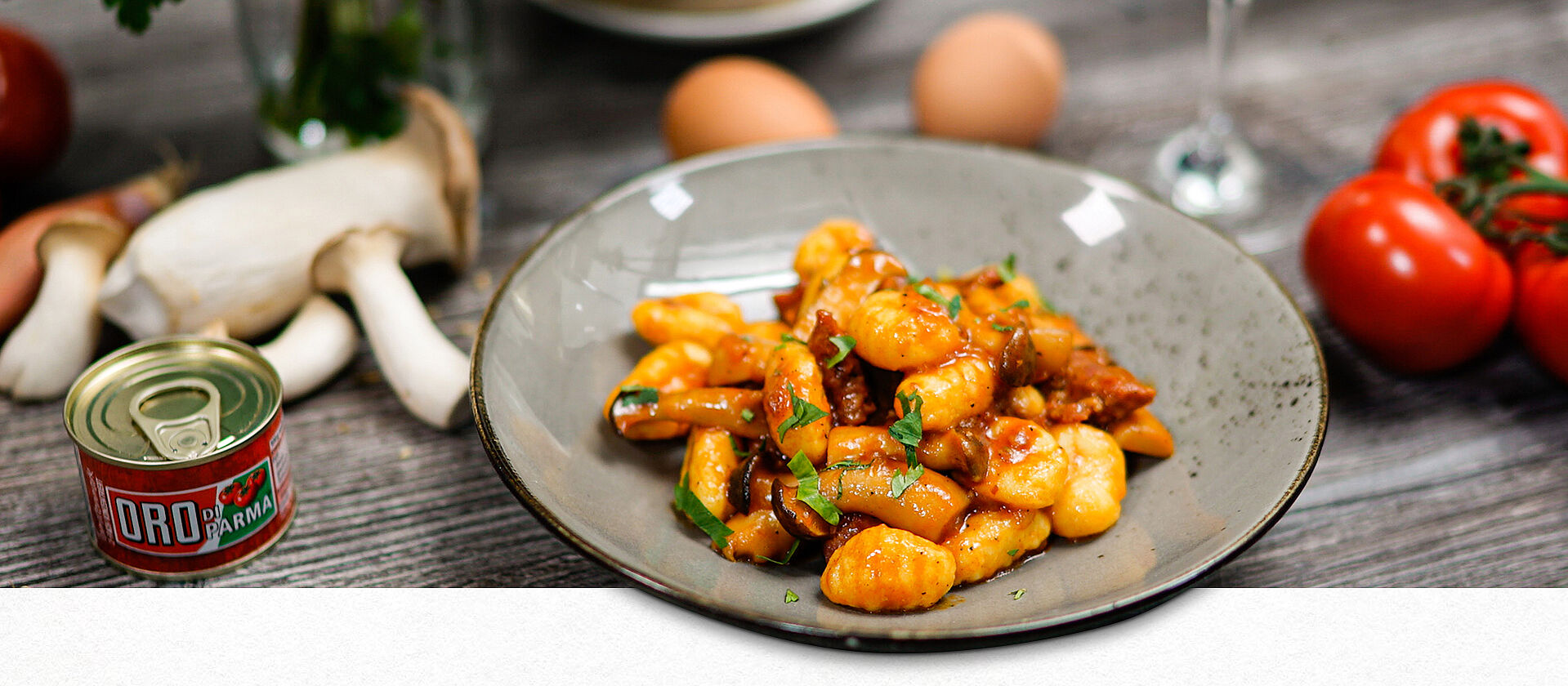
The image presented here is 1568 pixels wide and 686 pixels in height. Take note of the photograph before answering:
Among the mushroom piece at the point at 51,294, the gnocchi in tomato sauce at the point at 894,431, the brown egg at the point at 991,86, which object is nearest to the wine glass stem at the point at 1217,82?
the brown egg at the point at 991,86

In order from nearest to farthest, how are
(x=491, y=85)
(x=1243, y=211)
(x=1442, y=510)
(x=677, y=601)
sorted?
(x=677, y=601) < (x=1442, y=510) < (x=1243, y=211) < (x=491, y=85)

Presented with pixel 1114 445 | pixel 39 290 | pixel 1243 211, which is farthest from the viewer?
pixel 1243 211

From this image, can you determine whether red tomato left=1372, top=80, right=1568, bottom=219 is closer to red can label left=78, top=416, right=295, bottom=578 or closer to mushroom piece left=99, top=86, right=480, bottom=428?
mushroom piece left=99, top=86, right=480, bottom=428

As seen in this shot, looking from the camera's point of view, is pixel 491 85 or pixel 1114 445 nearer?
pixel 1114 445

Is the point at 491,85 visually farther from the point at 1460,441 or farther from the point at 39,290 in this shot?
the point at 1460,441

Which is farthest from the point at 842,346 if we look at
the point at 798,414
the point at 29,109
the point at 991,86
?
the point at 29,109

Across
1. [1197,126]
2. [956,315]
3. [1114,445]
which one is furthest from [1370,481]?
[1197,126]

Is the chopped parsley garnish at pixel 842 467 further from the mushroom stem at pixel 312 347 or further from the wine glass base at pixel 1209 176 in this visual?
the wine glass base at pixel 1209 176
